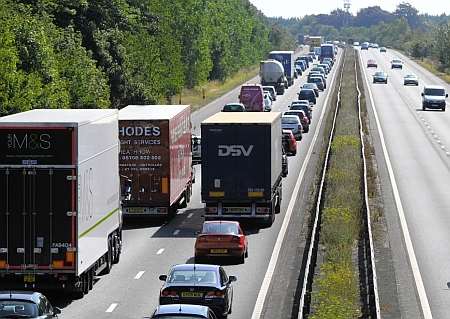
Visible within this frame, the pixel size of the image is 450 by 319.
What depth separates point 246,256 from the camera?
111 ft

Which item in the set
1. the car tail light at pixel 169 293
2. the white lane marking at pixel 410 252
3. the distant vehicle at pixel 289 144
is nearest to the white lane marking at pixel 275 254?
the distant vehicle at pixel 289 144

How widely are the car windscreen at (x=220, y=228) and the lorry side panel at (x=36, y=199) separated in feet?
22.1

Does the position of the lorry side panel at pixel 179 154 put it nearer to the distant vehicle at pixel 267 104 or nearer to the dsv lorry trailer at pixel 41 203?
the dsv lorry trailer at pixel 41 203

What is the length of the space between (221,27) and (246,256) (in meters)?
105

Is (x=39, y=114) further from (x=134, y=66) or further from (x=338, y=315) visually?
(x=134, y=66)

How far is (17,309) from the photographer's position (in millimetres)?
21203

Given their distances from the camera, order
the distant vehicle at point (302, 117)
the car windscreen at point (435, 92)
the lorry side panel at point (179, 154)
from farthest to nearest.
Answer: the car windscreen at point (435, 92), the distant vehicle at point (302, 117), the lorry side panel at point (179, 154)

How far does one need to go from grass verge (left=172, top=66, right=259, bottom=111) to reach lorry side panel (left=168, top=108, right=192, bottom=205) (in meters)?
51.1

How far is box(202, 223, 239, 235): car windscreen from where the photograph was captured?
32.8m

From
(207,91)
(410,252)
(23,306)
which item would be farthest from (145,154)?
(207,91)

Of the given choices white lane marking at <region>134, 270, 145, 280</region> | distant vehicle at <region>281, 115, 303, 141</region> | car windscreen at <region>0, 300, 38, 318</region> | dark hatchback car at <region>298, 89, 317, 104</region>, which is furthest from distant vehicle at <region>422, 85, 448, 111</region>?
car windscreen at <region>0, 300, 38, 318</region>

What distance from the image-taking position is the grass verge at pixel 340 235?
85.9ft

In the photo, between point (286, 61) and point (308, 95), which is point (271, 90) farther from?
point (286, 61)

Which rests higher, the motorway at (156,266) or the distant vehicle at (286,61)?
the distant vehicle at (286,61)
